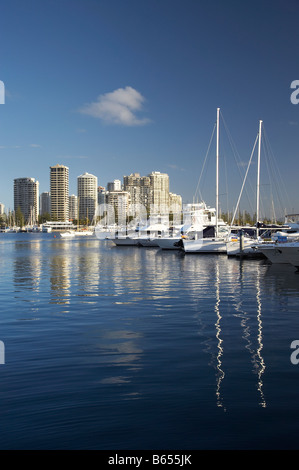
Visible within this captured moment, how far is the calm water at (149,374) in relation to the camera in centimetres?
630

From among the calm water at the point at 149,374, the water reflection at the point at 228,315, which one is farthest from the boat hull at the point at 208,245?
the calm water at the point at 149,374

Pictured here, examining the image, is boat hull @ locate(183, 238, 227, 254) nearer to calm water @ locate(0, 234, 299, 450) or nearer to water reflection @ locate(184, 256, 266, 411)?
water reflection @ locate(184, 256, 266, 411)

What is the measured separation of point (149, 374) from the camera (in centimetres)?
891

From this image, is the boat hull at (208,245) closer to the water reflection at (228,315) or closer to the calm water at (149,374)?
the water reflection at (228,315)

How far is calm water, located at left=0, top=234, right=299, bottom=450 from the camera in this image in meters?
6.30

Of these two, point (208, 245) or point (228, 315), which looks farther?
point (208, 245)

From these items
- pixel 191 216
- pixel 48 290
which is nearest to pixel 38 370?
pixel 48 290

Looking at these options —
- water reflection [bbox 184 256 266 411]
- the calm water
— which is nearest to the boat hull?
water reflection [bbox 184 256 266 411]

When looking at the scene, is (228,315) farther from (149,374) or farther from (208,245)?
(208,245)

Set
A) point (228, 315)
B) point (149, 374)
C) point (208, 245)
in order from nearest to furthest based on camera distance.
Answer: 1. point (149, 374)
2. point (228, 315)
3. point (208, 245)

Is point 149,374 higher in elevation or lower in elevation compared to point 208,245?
lower

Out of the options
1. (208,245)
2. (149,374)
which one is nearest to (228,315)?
(149,374)
